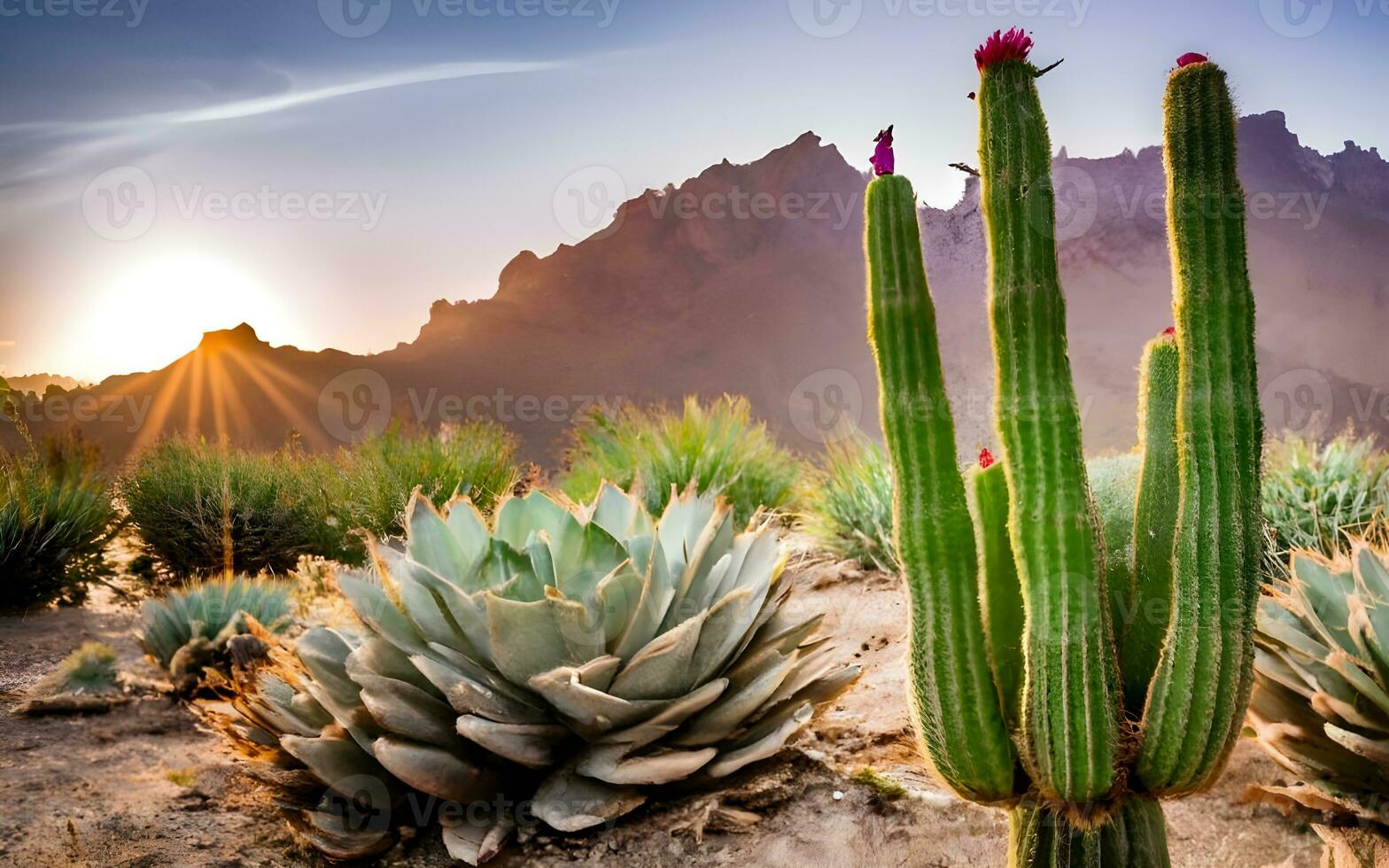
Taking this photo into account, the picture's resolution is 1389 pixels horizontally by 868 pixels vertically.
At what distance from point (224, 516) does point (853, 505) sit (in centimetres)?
567

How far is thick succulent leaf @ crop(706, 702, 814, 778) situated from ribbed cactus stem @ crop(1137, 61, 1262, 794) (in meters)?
1.07

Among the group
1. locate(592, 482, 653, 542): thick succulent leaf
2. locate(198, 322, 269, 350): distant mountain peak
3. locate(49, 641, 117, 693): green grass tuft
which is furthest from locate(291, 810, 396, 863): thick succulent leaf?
locate(198, 322, 269, 350): distant mountain peak

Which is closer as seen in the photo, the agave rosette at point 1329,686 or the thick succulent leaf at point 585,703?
the agave rosette at point 1329,686

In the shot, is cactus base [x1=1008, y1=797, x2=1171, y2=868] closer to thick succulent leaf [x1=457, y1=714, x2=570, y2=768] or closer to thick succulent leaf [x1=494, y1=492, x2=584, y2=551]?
thick succulent leaf [x1=457, y1=714, x2=570, y2=768]

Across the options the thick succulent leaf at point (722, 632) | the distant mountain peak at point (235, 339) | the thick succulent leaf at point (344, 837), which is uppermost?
the distant mountain peak at point (235, 339)

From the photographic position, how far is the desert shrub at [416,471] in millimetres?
8742

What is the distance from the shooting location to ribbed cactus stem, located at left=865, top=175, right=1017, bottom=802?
2.07 m

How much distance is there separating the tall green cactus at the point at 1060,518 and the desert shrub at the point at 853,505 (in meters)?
4.34

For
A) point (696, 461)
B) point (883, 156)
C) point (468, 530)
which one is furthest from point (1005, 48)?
point (696, 461)

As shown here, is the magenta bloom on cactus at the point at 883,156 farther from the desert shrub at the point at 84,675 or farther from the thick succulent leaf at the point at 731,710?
the desert shrub at the point at 84,675

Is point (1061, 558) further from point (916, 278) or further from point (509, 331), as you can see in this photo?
point (509, 331)

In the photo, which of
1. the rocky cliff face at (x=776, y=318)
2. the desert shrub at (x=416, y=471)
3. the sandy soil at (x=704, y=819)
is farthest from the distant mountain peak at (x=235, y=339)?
the sandy soil at (x=704, y=819)

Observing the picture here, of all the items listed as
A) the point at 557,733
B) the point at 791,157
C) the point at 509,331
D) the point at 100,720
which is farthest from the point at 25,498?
the point at 791,157

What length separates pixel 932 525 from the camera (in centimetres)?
207
